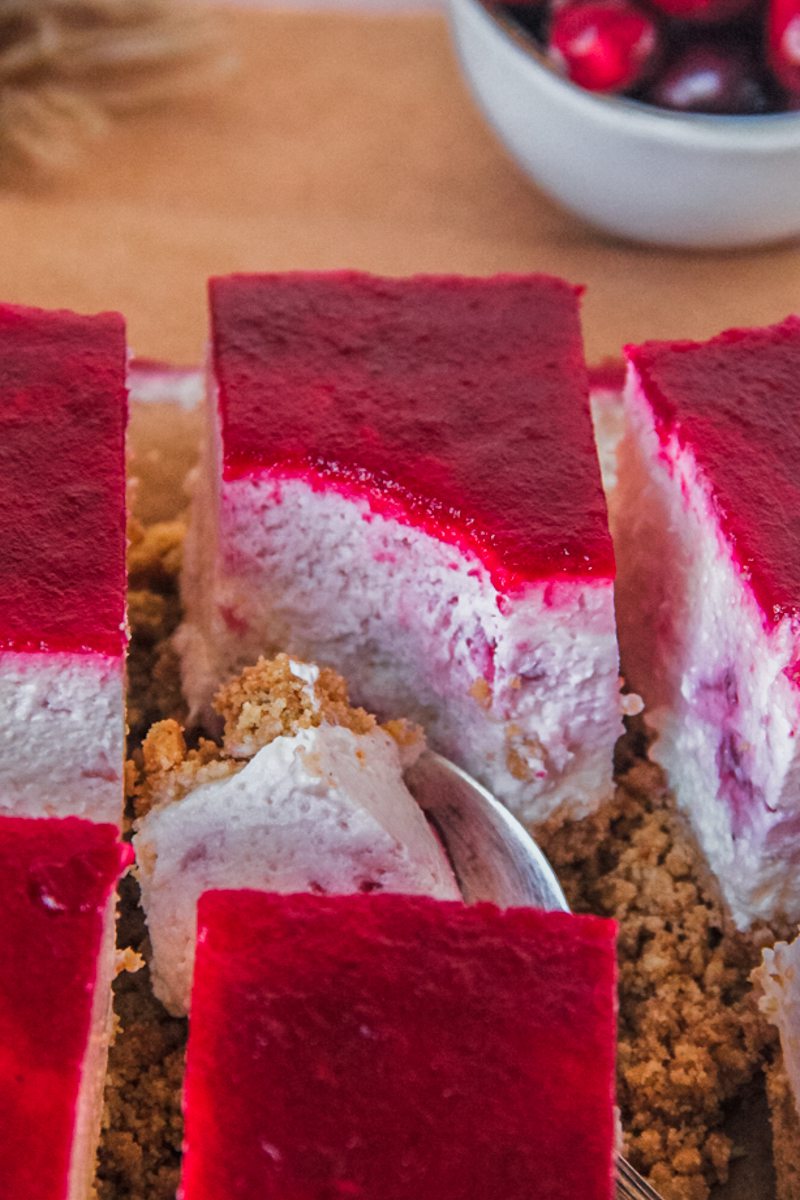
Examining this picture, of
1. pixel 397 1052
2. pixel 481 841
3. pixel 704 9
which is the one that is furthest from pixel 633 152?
pixel 397 1052

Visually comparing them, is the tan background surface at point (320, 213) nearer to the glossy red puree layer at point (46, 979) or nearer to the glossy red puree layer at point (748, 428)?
the glossy red puree layer at point (748, 428)

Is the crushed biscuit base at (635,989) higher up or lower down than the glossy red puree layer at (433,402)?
lower down

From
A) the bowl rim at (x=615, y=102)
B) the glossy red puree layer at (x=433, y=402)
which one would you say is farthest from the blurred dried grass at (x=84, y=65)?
the glossy red puree layer at (x=433, y=402)

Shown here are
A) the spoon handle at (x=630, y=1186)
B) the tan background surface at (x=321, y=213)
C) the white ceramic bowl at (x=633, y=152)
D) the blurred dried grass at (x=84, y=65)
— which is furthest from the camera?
the blurred dried grass at (x=84, y=65)

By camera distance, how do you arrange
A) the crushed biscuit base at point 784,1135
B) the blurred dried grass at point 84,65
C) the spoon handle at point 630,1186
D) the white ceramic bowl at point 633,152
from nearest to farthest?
the spoon handle at point 630,1186 → the crushed biscuit base at point 784,1135 → the white ceramic bowl at point 633,152 → the blurred dried grass at point 84,65

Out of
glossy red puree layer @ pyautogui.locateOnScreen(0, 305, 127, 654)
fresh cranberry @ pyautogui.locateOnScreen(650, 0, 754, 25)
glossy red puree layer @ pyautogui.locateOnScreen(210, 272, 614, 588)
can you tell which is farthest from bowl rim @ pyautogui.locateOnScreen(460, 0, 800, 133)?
glossy red puree layer @ pyautogui.locateOnScreen(0, 305, 127, 654)

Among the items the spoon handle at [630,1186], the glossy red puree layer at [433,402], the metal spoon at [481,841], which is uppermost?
the glossy red puree layer at [433,402]

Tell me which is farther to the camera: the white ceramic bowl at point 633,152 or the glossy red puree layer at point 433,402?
the white ceramic bowl at point 633,152

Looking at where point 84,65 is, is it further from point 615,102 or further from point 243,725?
point 243,725
